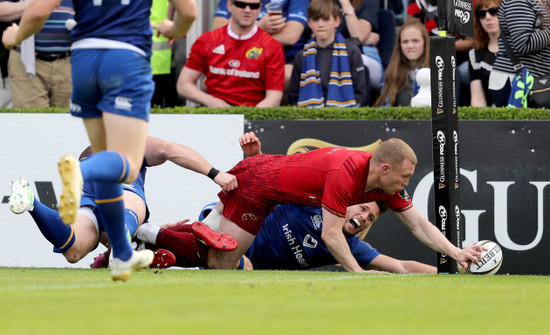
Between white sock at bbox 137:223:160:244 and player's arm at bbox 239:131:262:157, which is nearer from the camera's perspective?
white sock at bbox 137:223:160:244

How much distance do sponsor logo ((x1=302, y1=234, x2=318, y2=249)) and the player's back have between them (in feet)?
10.4

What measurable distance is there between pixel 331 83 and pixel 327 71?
0.13 metres

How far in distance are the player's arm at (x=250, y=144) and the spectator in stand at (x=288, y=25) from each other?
2198mm

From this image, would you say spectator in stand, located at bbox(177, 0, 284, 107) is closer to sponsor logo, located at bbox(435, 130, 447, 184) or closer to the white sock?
the white sock

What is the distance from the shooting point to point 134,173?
4660 mm

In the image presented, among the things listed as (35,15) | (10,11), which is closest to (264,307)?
(35,15)

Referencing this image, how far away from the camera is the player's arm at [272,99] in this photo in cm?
951

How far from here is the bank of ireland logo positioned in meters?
9.61

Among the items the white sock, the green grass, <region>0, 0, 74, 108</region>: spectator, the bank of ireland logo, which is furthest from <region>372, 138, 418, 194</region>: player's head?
<region>0, 0, 74, 108</region>: spectator

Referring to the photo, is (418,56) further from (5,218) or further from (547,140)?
(5,218)

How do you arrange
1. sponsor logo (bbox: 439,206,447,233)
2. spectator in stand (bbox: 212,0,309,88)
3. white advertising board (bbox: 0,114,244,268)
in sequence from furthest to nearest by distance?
spectator in stand (bbox: 212,0,309,88) < white advertising board (bbox: 0,114,244,268) < sponsor logo (bbox: 439,206,447,233)

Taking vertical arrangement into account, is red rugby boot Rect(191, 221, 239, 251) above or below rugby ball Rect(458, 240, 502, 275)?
above

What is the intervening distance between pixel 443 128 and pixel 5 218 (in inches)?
163

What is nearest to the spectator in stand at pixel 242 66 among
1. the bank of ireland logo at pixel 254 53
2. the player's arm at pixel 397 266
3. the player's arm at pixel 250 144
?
the bank of ireland logo at pixel 254 53
